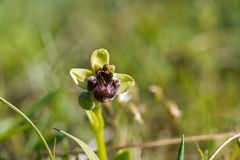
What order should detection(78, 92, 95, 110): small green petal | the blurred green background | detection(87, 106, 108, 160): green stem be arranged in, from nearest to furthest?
detection(78, 92, 95, 110): small green petal
detection(87, 106, 108, 160): green stem
the blurred green background

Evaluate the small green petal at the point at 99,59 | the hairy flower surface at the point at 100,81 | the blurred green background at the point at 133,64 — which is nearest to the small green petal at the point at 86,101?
the hairy flower surface at the point at 100,81

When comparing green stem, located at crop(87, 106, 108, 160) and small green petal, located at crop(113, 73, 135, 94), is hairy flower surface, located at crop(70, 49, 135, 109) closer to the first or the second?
small green petal, located at crop(113, 73, 135, 94)

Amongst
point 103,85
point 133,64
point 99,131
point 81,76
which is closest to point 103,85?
point 103,85

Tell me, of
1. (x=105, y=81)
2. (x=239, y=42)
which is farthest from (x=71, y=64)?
(x=105, y=81)

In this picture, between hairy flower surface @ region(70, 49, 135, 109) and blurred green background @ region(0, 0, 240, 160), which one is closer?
hairy flower surface @ region(70, 49, 135, 109)

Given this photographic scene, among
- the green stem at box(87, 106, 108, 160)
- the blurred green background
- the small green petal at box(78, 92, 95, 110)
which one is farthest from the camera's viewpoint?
the blurred green background

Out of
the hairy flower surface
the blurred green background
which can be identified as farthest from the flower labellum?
the blurred green background

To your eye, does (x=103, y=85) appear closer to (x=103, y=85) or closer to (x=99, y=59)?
(x=103, y=85)

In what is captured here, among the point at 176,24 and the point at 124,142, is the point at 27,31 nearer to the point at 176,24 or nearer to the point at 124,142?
the point at 176,24
